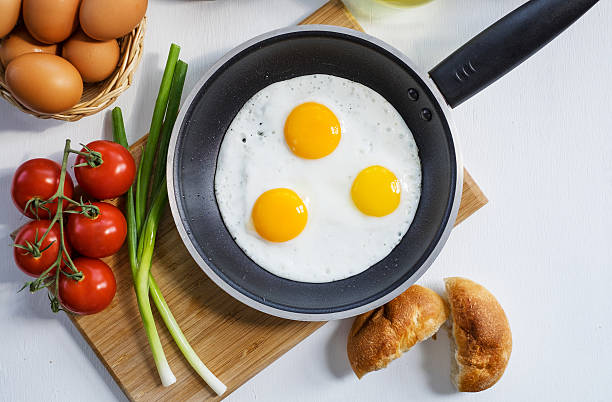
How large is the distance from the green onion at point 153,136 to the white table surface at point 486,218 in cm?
11

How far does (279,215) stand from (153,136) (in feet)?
1.54

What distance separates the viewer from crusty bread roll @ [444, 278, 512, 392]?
6.01 ft

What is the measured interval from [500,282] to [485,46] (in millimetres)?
854

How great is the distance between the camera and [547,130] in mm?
2012

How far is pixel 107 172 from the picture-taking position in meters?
1.69

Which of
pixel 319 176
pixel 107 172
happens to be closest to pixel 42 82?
pixel 107 172

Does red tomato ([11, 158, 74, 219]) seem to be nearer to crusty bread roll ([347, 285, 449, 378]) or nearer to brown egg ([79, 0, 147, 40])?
brown egg ([79, 0, 147, 40])

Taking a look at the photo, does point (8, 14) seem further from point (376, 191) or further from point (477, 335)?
point (477, 335)

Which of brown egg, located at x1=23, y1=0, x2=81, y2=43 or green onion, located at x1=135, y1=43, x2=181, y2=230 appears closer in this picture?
brown egg, located at x1=23, y1=0, x2=81, y2=43

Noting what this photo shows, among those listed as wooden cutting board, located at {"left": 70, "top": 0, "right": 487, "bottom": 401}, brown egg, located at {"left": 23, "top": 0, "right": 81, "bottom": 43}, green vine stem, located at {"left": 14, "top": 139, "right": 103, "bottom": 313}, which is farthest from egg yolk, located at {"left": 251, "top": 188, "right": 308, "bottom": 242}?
brown egg, located at {"left": 23, "top": 0, "right": 81, "bottom": 43}

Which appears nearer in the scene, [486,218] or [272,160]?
[272,160]

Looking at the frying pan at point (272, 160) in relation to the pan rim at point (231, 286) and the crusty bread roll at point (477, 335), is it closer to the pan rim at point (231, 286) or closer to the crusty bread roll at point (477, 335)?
the pan rim at point (231, 286)

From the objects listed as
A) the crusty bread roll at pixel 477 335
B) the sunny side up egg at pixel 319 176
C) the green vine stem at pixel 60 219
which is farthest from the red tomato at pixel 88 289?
the crusty bread roll at pixel 477 335

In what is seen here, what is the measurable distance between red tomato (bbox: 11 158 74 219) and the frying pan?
34 centimetres
